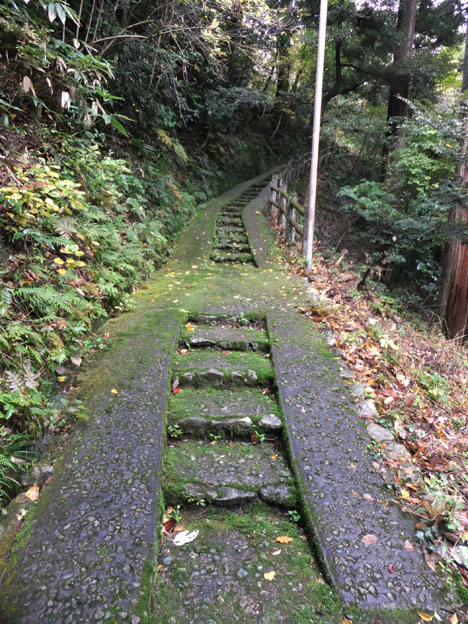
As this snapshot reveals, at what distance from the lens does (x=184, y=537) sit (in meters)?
2.15

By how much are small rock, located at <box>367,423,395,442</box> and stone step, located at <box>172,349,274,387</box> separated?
99 centimetres

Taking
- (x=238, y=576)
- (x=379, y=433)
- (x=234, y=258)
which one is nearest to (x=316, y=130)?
(x=234, y=258)

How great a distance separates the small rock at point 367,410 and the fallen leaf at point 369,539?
3.63 ft

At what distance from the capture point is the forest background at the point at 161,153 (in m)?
3.00

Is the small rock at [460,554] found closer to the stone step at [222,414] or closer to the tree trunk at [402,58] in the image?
the stone step at [222,414]

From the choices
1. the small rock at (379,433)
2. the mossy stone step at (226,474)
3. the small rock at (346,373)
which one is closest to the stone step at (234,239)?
the small rock at (346,373)

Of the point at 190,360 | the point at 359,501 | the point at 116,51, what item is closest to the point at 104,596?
the point at 359,501

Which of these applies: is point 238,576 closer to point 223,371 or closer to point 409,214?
Answer: point 223,371

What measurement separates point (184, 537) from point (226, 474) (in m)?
0.51

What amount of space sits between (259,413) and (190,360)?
1071mm

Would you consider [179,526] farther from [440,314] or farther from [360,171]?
[360,171]

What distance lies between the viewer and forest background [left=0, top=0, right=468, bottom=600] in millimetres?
3004

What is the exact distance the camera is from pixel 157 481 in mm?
2320

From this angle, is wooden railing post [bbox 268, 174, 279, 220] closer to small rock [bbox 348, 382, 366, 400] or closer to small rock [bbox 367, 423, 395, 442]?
small rock [bbox 348, 382, 366, 400]
